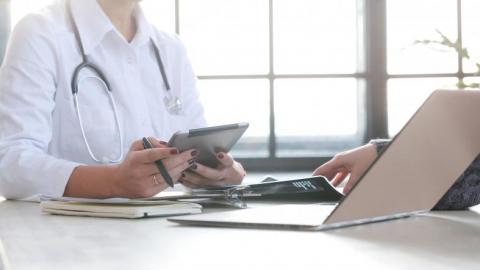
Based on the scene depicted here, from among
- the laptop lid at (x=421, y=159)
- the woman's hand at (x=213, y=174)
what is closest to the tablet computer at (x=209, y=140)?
the woman's hand at (x=213, y=174)

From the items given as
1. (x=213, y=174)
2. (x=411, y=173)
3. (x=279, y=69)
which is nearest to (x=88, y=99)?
(x=213, y=174)

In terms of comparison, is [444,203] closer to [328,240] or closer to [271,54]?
[328,240]

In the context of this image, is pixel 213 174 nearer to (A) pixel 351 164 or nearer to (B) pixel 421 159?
(A) pixel 351 164

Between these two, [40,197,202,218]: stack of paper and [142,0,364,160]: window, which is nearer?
[40,197,202,218]: stack of paper

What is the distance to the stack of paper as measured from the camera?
127 cm

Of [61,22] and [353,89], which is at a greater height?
[61,22]

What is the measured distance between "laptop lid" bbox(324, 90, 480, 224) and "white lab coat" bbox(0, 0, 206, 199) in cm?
77

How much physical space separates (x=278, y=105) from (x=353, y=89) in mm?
346

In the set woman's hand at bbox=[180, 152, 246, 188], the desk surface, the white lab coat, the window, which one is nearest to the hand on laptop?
woman's hand at bbox=[180, 152, 246, 188]

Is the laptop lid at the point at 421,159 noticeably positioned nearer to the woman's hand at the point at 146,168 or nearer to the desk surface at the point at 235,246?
the desk surface at the point at 235,246

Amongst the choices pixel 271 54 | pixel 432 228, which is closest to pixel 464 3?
pixel 271 54

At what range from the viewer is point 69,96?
199 cm

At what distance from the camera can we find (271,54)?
3.51 m

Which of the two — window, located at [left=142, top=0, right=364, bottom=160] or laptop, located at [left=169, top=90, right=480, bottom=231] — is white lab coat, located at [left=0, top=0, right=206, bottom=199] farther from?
window, located at [left=142, top=0, right=364, bottom=160]
